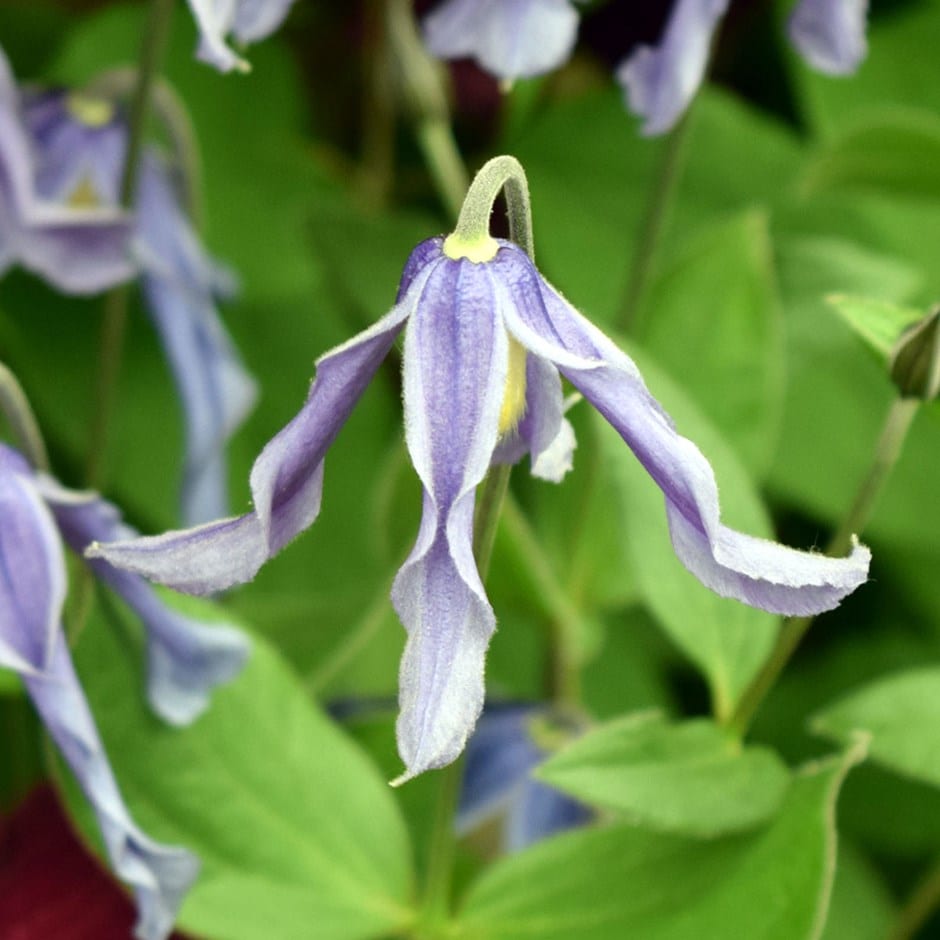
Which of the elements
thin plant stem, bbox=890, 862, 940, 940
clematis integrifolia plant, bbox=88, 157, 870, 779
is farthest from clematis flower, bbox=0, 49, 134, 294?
thin plant stem, bbox=890, 862, 940, 940

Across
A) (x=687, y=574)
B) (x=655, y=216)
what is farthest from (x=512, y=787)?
(x=655, y=216)

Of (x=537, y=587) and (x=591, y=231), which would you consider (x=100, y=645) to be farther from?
(x=591, y=231)

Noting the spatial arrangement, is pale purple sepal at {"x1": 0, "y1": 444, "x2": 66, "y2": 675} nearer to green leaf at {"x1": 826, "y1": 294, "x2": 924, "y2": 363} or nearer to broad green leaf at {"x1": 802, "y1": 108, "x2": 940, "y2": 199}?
green leaf at {"x1": 826, "y1": 294, "x2": 924, "y2": 363}

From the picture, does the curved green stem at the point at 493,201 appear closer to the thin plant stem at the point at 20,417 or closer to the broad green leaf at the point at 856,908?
the thin plant stem at the point at 20,417

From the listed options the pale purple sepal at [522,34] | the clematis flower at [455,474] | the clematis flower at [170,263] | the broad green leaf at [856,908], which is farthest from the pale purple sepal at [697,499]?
the broad green leaf at [856,908]

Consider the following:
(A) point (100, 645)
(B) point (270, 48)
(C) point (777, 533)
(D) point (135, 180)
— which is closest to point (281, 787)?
(A) point (100, 645)

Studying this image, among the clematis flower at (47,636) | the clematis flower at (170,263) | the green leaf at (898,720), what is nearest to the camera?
the clematis flower at (47,636)

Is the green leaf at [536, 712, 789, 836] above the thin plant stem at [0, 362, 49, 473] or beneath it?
beneath
